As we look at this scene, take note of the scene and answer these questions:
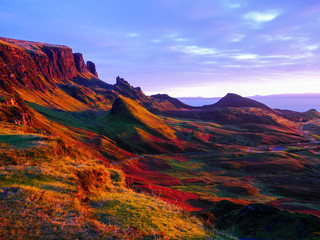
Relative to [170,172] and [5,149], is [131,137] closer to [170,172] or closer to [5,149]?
[170,172]

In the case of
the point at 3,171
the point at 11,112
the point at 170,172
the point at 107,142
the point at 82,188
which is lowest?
the point at 170,172

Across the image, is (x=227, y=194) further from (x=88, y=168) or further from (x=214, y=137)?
→ (x=214, y=137)

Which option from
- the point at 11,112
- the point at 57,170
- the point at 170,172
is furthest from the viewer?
the point at 170,172

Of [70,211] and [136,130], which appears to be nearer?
[70,211]

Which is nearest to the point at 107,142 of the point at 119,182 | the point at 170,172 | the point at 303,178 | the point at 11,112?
the point at 170,172

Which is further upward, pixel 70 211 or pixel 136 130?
pixel 70 211

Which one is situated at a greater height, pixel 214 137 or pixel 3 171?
pixel 3 171

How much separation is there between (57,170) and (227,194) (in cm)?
5030

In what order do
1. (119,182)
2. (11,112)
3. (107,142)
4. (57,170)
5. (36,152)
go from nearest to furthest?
1. (57,170)
2. (36,152)
3. (119,182)
4. (11,112)
5. (107,142)

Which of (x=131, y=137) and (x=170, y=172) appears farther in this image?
(x=131, y=137)

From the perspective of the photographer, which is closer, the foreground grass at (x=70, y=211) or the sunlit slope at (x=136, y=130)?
the foreground grass at (x=70, y=211)

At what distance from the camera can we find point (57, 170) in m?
19.9

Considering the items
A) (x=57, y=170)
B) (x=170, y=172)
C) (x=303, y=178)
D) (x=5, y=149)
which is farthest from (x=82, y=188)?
(x=303, y=178)

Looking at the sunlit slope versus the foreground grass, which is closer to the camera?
the foreground grass
